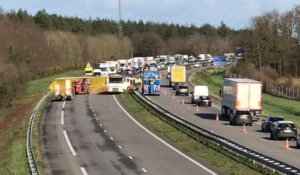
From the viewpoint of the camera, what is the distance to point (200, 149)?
35.8 metres

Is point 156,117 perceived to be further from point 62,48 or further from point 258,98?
point 62,48

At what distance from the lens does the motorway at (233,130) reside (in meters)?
33.7

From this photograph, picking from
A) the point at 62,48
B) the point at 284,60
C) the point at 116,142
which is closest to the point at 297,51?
the point at 284,60

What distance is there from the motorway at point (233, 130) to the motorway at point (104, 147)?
183 inches

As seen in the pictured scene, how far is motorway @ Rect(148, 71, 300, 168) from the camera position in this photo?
110ft

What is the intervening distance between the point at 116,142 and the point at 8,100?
3539 cm

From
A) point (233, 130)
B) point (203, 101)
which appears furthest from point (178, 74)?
point (233, 130)

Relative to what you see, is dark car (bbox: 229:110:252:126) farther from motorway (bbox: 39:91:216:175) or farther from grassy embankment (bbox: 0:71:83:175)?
grassy embankment (bbox: 0:71:83:175)

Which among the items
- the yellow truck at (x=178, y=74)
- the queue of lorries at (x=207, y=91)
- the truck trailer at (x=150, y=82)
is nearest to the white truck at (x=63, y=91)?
the queue of lorries at (x=207, y=91)

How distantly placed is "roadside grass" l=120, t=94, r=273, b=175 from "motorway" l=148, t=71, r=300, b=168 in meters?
2.27

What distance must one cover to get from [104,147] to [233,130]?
12.3 metres

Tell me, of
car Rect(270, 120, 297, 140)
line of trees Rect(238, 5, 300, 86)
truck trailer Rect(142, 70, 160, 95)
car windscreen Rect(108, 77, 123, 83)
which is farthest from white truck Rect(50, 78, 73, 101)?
line of trees Rect(238, 5, 300, 86)

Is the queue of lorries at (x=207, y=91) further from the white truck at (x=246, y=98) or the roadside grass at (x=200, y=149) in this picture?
the roadside grass at (x=200, y=149)

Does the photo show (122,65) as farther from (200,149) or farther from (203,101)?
(200,149)
